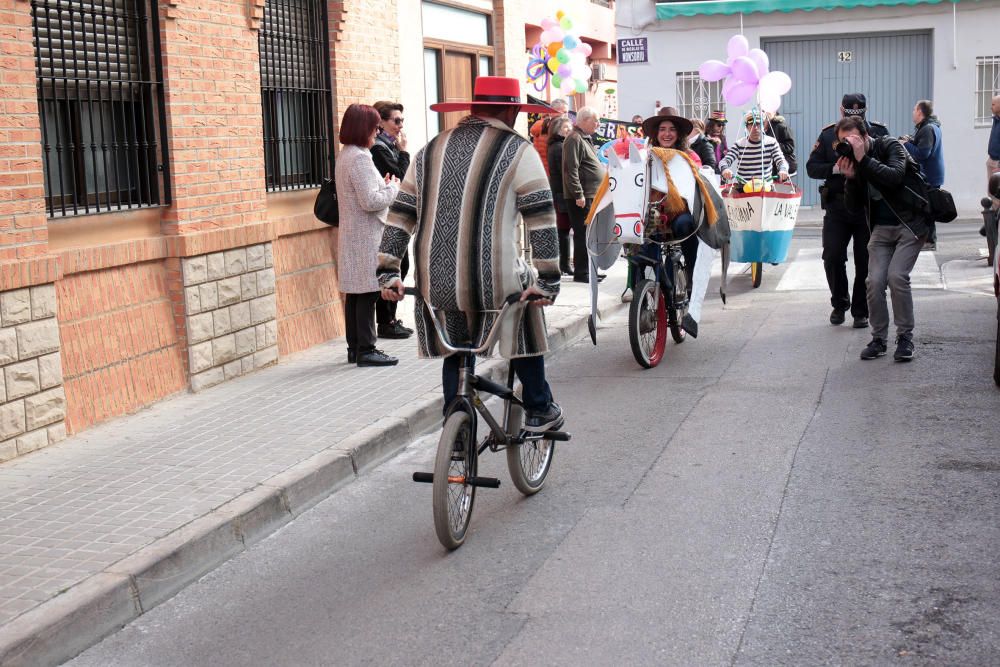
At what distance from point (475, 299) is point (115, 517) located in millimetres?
1935

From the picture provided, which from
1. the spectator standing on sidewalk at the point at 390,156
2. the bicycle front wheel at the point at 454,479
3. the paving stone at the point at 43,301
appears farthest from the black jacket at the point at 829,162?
the paving stone at the point at 43,301

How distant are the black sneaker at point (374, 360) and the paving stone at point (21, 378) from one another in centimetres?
283

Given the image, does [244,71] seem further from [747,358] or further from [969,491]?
[969,491]

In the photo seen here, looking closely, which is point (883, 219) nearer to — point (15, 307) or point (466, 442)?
point (466, 442)

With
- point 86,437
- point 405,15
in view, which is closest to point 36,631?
point 86,437

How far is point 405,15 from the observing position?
1281cm

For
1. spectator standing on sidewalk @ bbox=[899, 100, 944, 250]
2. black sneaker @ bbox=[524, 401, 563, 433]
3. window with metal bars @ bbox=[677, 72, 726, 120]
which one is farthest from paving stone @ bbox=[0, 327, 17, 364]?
window with metal bars @ bbox=[677, 72, 726, 120]

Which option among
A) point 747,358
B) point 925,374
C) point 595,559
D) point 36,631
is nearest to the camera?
point 36,631

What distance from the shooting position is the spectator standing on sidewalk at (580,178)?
46.5ft

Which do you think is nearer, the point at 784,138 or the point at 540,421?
the point at 540,421

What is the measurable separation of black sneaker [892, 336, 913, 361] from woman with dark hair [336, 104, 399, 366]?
3.74 m

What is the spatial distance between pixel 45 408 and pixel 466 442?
2.89 meters

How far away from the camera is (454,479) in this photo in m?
5.46

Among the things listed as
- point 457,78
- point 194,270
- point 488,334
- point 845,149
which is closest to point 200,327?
point 194,270
